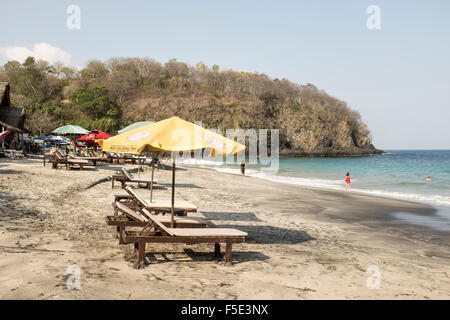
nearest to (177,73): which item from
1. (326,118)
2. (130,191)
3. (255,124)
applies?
(255,124)

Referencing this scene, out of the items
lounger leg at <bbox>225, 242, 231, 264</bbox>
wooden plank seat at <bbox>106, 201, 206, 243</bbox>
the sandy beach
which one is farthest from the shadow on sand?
wooden plank seat at <bbox>106, 201, 206, 243</bbox>

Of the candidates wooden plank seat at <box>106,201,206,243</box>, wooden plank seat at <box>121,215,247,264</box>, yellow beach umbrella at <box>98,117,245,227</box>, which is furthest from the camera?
wooden plank seat at <box>106,201,206,243</box>

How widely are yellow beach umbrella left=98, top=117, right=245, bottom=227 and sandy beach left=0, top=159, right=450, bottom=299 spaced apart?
1.37 metres

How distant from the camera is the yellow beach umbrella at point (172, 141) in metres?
5.41

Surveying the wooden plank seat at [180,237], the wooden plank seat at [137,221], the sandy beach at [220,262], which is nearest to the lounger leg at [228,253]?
the wooden plank seat at [180,237]

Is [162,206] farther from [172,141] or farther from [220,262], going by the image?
[172,141]

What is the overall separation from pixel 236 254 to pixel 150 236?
1.74 metres

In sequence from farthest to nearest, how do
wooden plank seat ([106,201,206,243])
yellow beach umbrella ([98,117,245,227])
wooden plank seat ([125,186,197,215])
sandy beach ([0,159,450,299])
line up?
1. wooden plank seat ([125,186,197,215])
2. wooden plank seat ([106,201,206,243])
3. yellow beach umbrella ([98,117,245,227])
4. sandy beach ([0,159,450,299])

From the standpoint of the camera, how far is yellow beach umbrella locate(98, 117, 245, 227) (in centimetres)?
541

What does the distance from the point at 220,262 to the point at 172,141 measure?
6.90 feet

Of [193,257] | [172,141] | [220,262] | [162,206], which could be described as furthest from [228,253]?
[162,206]

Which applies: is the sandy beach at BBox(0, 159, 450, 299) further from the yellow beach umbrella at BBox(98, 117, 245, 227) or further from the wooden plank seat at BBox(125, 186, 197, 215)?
the yellow beach umbrella at BBox(98, 117, 245, 227)

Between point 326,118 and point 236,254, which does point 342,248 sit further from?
point 326,118

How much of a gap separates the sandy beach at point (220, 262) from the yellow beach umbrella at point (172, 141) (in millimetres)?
1370
